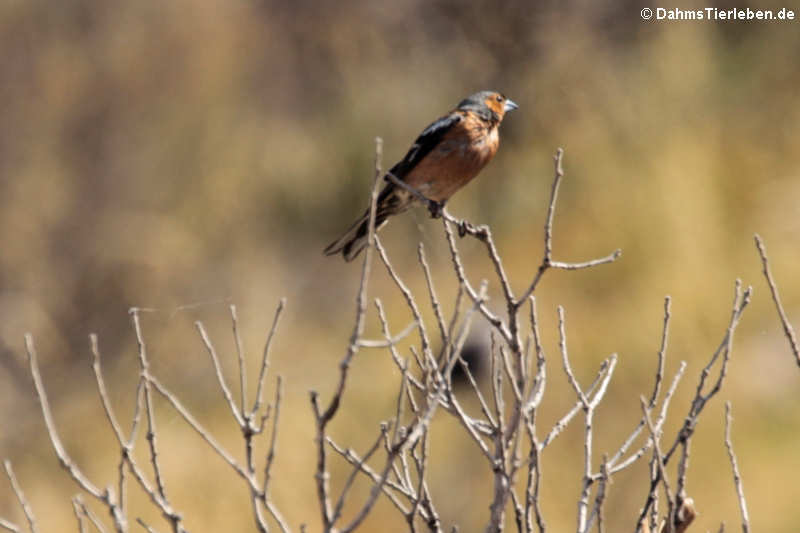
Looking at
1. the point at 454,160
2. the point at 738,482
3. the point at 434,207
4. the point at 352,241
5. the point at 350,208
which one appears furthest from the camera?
A: the point at 350,208

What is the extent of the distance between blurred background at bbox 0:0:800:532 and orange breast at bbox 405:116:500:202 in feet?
13.2

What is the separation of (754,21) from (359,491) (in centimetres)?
673

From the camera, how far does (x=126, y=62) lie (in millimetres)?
14000

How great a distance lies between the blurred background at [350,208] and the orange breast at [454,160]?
13.2 feet

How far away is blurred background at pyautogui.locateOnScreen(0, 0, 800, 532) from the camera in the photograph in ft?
29.9

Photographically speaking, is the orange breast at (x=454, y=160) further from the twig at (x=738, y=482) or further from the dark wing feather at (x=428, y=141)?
the twig at (x=738, y=482)

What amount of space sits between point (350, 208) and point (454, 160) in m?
7.62

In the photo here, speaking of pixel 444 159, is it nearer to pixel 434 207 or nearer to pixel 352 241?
pixel 434 207

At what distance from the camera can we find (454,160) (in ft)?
15.5

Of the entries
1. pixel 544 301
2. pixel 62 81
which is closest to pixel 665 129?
pixel 544 301

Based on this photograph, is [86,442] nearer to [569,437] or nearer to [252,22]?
[569,437]

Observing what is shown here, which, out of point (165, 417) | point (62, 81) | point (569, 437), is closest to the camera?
point (569, 437)

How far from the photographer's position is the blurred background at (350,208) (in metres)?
9.10

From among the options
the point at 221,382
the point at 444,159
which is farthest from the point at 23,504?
the point at 444,159
